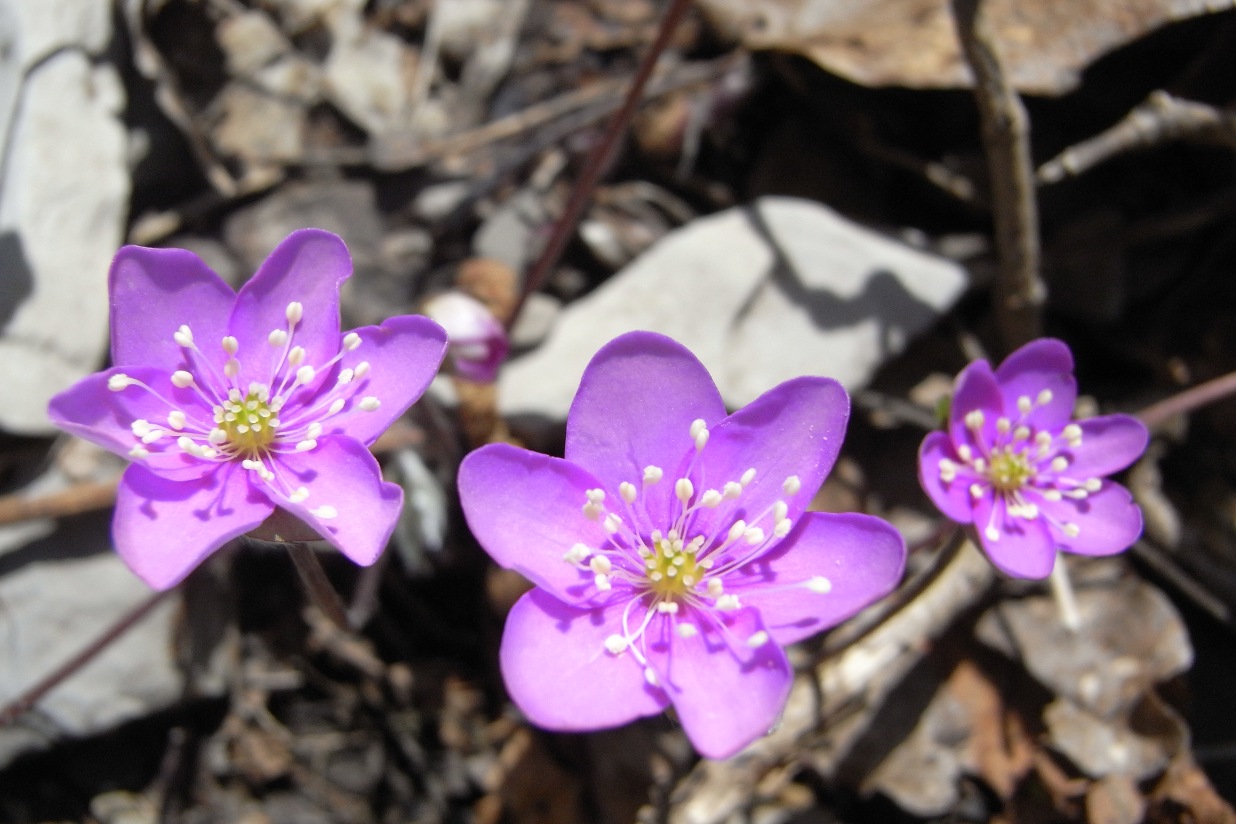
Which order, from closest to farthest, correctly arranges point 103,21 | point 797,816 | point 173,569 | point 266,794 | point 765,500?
1. point 173,569
2. point 765,500
3. point 797,816
4. point 266,794
5. point 103,21

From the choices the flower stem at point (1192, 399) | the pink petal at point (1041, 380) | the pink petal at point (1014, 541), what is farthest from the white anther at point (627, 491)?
the flower stem at point (1192, 399)

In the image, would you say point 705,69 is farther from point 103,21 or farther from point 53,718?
point 53,718

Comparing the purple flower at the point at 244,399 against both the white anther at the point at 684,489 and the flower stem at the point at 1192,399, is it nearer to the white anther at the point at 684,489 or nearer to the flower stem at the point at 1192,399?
the white anther at the point at 684,489

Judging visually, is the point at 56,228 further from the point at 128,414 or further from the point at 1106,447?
the point at 1106,447

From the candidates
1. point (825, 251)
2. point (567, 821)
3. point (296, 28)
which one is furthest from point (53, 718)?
point (825, 251)

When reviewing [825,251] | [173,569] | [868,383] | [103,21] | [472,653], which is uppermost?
[103,21]

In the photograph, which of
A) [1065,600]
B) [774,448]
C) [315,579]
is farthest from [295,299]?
[1065,600]
